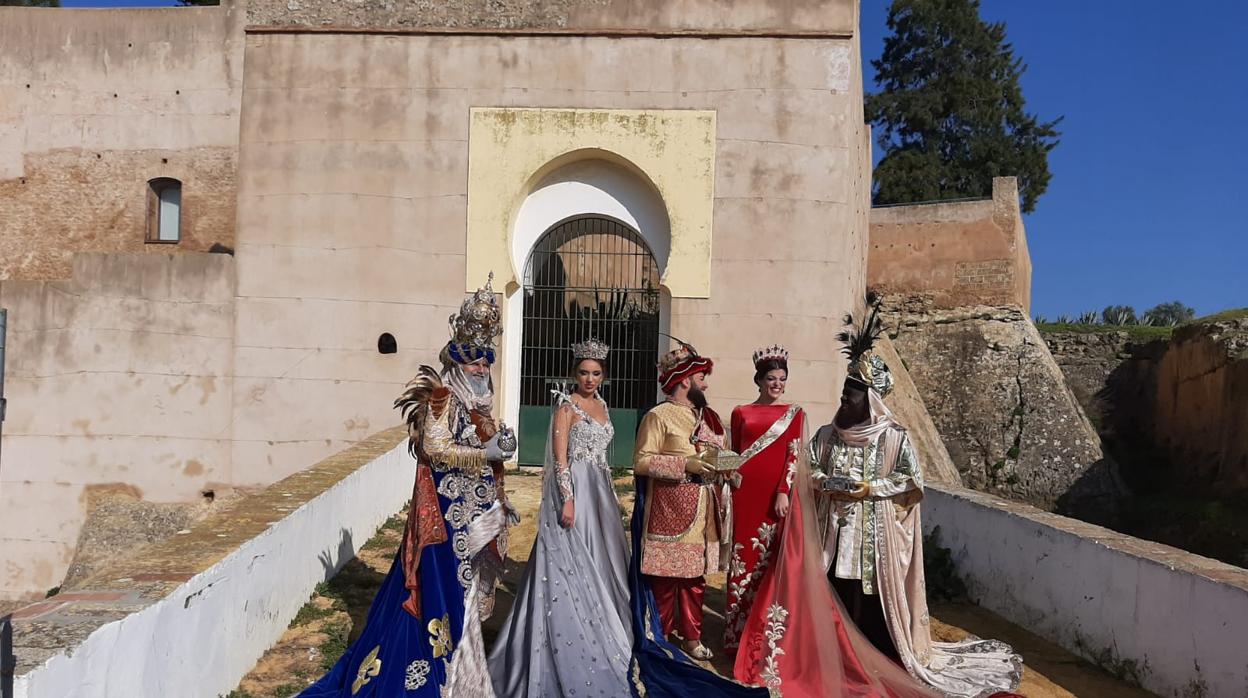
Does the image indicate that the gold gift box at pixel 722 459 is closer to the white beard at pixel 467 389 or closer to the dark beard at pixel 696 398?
the dark beard at pixel 696 398

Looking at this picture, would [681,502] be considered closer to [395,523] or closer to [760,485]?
[760,485]

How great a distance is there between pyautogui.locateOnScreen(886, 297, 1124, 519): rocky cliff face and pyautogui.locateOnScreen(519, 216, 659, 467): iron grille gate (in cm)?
1013

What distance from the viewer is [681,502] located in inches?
194

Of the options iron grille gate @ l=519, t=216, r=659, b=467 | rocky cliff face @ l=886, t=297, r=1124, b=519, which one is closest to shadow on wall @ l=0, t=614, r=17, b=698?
iron grille gate @ l=519, t=216, r=659, b=467

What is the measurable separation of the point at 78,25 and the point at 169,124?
1.85m

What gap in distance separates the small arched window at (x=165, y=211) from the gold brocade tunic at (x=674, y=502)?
35.0 ft

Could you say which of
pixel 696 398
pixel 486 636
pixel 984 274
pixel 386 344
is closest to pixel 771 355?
pixel 696 398

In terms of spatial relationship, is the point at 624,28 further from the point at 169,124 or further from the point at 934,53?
the point at 934,53

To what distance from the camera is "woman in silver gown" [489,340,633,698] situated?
420 centimetres

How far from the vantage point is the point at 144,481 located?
11.3m

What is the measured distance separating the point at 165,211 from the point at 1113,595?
518 inches

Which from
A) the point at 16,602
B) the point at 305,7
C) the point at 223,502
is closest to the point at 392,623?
the point at 223,502

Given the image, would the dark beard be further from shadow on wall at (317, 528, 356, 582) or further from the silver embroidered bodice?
shadow on wall at (317, 528, 356, 582)

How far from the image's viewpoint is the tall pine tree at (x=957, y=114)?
3145cm
